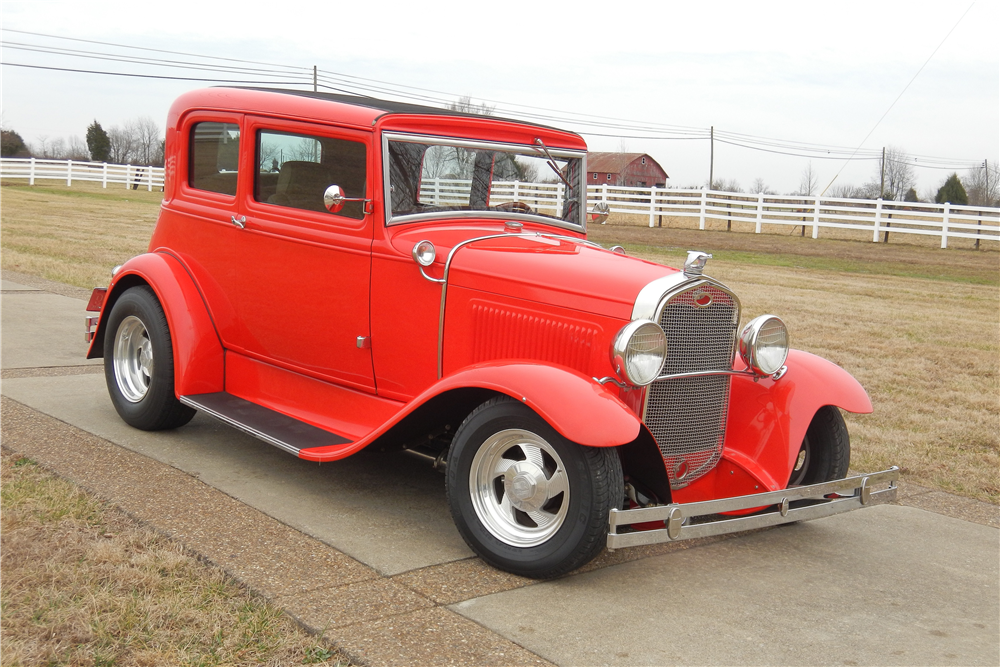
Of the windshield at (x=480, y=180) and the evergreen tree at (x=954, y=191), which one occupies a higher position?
the evergreen tree at (x=954, y=191)

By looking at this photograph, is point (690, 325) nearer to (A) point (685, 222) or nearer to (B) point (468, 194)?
(B) point (468, 194)

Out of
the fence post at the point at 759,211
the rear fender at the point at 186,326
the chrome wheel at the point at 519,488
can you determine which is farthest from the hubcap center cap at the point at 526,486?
the fence post at the point at 759,211

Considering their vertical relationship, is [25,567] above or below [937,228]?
below

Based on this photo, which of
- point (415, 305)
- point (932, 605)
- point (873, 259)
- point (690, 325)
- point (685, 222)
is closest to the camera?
point (932, 605)

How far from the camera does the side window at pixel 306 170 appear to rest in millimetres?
4633

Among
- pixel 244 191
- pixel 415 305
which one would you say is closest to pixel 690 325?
pixel 415 305

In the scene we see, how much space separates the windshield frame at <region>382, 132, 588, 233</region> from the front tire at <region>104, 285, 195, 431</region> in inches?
68.4

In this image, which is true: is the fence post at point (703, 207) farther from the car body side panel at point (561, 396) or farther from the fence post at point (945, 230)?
the car body side panel at point (561, 396)

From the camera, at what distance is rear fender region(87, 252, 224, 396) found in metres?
5.17

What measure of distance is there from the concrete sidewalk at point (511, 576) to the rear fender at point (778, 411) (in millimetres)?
408

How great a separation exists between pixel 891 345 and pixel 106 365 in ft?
26.0

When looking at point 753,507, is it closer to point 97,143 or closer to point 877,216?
point 877,216

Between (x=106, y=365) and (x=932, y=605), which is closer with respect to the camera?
(x=932, y=605)

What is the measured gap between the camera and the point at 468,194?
4.80 meters
